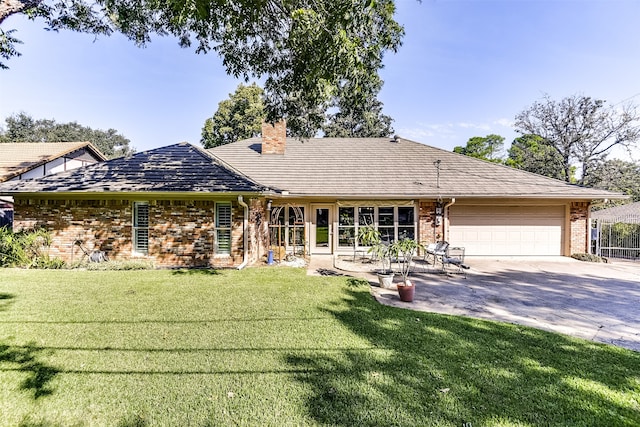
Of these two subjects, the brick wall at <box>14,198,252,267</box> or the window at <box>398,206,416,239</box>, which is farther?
the window at <box>398,206,416,239</box>

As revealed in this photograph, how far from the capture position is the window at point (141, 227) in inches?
400

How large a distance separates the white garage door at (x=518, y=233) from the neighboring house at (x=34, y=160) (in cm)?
2367

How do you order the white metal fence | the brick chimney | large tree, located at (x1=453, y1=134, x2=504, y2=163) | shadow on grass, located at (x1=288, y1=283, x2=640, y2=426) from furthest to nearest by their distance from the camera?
large tree, located at (x1=453, y1=134, x2=504, y2=163), the brick chimney, the white metal fence, shadow on grass, located at (x1=288, y1=283, x2=640, y2=426)

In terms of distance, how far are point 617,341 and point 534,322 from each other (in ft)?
3.51

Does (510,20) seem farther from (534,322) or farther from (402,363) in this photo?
(402,363)

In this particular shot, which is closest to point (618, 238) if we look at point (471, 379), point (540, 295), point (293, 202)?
point (540, 295)

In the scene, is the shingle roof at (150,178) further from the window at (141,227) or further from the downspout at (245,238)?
the downspout at (245,238)

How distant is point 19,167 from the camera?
60.9 feet

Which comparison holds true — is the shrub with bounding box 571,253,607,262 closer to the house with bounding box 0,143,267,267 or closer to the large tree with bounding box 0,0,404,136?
the large tree with bounding box 0,0,404,136

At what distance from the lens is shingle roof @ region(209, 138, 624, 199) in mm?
12602

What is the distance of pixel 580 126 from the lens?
67.7 feet

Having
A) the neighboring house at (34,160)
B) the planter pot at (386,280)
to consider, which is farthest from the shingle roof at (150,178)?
the neighboring house at (34,160)

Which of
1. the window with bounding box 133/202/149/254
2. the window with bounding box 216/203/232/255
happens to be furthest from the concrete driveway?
the window with bounding box 133/202/149/254

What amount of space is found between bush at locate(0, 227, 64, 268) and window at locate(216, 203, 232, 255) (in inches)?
196
